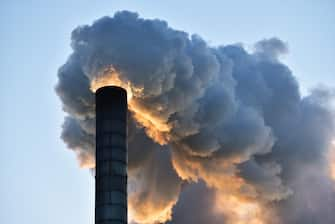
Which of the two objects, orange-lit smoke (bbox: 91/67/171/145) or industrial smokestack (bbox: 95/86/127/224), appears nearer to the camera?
industrial smokestack (bbox: 95/86/127/224)

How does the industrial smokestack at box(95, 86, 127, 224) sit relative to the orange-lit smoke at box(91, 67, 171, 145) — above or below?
below

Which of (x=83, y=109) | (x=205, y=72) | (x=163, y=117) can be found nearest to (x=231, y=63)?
(x=205, y=72)

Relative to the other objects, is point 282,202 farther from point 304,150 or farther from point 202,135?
point 202,135

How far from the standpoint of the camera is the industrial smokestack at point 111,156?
49.7 meters

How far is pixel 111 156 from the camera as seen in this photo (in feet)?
165

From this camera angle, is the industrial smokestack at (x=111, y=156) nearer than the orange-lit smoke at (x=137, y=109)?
Yes

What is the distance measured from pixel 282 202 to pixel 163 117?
17.5 m

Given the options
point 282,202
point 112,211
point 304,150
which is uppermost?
point 304,150

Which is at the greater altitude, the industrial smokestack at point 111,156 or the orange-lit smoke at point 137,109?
the orange-lit smoke at point 137,109

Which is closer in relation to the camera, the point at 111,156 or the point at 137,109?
the point at 111,156

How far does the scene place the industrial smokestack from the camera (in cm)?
4966

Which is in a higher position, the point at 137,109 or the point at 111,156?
the point at 137,109

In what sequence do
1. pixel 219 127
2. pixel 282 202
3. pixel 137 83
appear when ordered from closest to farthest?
1. pixel 137 83
2. pixel 219 127
3. pixel 282 202

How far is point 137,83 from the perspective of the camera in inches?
2088
